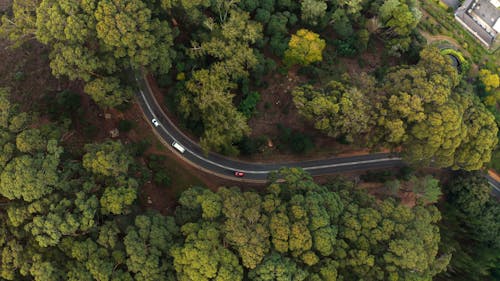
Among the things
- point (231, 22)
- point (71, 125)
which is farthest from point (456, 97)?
point (71, 125)

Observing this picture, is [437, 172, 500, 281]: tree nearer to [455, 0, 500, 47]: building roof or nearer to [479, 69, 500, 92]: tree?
[479, 69, 500, 92]: tree

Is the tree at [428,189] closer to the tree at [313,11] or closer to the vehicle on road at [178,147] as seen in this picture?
the tree at [313,11]

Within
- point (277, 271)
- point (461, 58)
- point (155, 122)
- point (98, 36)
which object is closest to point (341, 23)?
point (461, 58)

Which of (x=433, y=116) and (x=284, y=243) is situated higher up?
(x=433, y=116)

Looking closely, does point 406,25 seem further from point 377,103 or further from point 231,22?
point 231,22

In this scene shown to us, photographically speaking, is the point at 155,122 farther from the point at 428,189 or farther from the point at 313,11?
the point at 428,189
